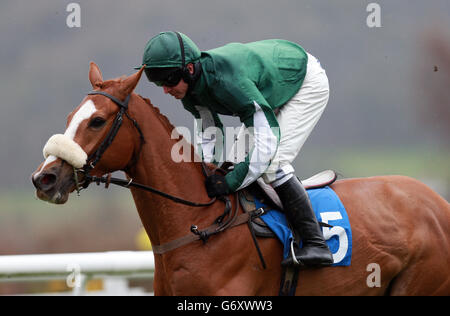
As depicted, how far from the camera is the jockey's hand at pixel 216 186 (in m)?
3.19

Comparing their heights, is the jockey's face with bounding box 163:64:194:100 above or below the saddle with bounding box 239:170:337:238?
above

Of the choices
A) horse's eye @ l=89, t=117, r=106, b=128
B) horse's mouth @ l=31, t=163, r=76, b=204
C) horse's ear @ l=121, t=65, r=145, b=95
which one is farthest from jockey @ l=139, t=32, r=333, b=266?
horse's mouth @ l=31, t=163, r=76, b=204

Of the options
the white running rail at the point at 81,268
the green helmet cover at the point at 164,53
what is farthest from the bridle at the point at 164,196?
the white running rail at the point at 81,268

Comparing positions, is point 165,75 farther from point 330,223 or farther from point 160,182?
point 330,223

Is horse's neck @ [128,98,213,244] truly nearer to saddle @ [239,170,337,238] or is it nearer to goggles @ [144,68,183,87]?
goggles @ [144,68,183,87]

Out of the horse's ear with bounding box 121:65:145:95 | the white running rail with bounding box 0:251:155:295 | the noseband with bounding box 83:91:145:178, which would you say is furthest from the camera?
the white running rail with bounding box 0:251:155:295

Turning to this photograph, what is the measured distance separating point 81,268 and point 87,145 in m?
2.32

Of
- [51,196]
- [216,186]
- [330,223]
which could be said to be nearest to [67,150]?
[51,196]

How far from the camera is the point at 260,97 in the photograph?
3.08 meters

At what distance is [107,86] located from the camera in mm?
3066

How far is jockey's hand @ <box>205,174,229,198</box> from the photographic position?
319 cm

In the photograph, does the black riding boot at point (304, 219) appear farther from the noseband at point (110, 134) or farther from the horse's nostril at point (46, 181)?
the horse's nostril at point (46, 181)
